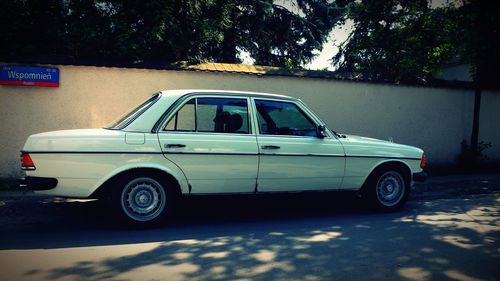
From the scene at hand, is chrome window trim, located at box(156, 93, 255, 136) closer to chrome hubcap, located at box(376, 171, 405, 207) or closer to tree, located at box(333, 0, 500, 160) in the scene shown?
chrome hubcap, located at box(376, 171, 405, 207)

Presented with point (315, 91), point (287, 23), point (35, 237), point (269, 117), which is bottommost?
point (35, 237)

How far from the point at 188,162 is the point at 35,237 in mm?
1880

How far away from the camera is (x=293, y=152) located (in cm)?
480

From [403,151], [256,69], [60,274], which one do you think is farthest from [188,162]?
[256,69]

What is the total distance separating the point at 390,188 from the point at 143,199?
3.70m

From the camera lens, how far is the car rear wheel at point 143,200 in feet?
13.9

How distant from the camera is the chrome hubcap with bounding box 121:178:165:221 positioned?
14.1 feet

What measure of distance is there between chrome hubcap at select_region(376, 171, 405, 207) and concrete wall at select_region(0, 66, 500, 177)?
3.92 metres

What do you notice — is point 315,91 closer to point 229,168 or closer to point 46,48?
point 229,168

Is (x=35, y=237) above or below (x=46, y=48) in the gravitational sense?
below

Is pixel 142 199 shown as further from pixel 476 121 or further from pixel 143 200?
pixel 476 121

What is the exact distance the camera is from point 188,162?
436 centimetres

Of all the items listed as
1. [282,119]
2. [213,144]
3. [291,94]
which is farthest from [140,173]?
[291,94]

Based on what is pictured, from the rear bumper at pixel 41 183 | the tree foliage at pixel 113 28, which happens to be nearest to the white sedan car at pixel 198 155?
the rear bumper at pixel 41 183
